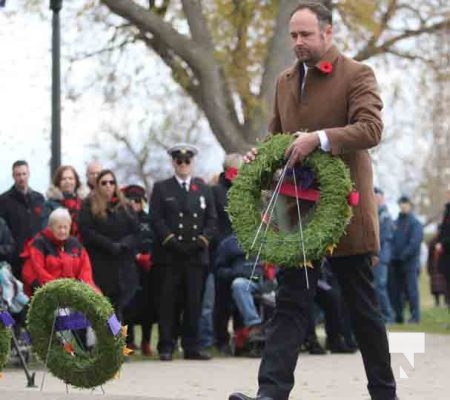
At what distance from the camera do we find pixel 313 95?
7.94 m

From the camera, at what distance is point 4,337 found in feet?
32.8

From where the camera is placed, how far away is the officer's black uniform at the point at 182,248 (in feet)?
48.1

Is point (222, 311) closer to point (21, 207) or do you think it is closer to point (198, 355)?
point (198, 355)

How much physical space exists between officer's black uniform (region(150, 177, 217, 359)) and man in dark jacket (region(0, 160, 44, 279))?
4.09 ft

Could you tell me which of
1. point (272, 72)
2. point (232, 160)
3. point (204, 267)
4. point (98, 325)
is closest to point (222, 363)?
point (204, 267)

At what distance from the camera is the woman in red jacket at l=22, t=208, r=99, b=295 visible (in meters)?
13.3

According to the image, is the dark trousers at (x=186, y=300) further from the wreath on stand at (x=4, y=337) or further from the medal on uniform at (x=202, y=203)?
the wreath on stand at (x=4, y=337)

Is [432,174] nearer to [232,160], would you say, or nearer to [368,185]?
[232,160]

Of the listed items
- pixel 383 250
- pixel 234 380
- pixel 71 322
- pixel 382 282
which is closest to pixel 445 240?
pixel 383 250

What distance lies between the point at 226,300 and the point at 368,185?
7826 mm

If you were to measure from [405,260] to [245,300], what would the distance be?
7.64 m

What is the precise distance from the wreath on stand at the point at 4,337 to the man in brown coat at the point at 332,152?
2813 mm

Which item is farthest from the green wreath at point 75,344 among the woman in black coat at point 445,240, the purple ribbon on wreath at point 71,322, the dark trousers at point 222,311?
the woman in black coat at point 445,240

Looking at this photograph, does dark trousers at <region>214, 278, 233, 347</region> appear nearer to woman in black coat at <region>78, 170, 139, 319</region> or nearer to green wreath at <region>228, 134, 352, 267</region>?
woman in black coat at <region>78, 170, 139, 319</region>
